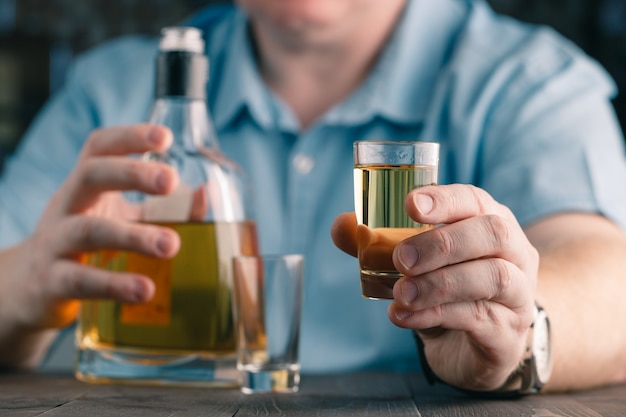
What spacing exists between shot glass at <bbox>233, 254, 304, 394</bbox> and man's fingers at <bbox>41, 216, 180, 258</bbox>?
76 millimetres

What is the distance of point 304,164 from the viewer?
49.2 inches

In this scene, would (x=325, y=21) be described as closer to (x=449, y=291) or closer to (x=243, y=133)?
(x=243, y=133)

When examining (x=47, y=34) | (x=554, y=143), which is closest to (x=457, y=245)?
(x=554, y=143)

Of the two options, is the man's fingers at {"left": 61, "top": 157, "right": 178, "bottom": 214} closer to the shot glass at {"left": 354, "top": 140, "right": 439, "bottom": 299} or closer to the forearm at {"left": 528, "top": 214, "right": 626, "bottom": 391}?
the shot glass at {"left": 354, "top": 140, "right": 439, "bottom": 299}

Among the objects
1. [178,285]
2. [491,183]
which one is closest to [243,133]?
[491,183]

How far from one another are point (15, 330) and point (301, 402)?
0.44 metres

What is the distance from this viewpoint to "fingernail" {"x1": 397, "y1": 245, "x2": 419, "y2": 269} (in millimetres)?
609

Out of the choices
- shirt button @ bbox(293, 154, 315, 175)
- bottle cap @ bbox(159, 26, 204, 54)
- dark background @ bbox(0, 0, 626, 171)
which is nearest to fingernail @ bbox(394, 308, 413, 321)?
bottle cap @ bbox(159, 26, 204, 54)

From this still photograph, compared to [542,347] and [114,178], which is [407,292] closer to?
[542,347]

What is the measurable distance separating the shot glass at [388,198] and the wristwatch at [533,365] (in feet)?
0.44

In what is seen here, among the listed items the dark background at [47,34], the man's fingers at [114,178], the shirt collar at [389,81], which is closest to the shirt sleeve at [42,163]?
the shirt collar at [389,81]

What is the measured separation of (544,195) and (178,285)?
0.46 meters

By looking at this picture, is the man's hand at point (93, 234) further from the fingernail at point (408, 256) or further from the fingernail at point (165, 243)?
the fingernail at point (408, 256)

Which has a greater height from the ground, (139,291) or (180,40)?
(180,40)
